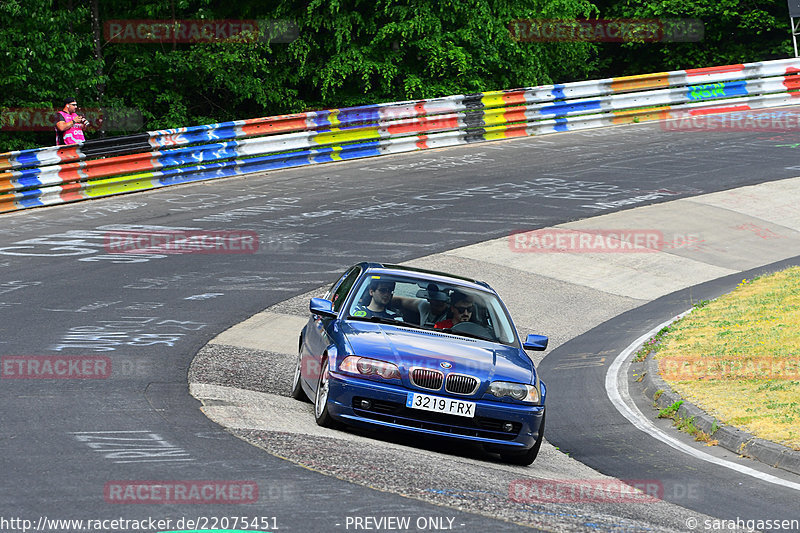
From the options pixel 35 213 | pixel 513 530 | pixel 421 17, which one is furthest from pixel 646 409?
pixel 421 17

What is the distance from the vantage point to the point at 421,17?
91.1 ft

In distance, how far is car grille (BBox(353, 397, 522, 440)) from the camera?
8602 millimetres

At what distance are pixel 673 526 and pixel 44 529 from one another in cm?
392

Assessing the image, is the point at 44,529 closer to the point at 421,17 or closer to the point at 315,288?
the point at 315,288

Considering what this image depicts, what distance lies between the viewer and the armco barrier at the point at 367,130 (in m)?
21.0

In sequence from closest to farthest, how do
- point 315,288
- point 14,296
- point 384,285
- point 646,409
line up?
point 384,285 → point 646,409 → point 14,296 → point 315,288

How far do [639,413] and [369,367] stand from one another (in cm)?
390

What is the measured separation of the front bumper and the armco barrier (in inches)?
528
